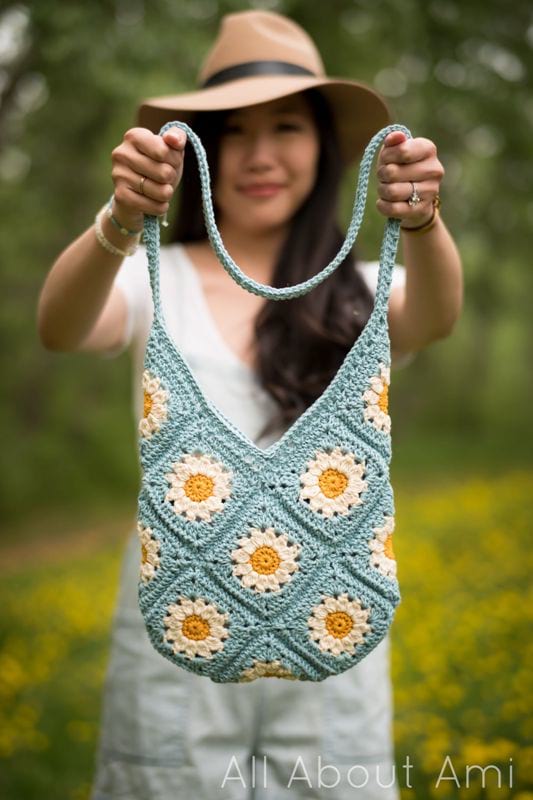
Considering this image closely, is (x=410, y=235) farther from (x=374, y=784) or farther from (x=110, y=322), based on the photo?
(x=374, y=784)

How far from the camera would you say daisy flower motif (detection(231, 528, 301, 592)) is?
1365 millimetres

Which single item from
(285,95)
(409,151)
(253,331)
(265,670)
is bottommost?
(265,670)

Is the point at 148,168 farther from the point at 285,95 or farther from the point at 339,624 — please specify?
the point at 339,624

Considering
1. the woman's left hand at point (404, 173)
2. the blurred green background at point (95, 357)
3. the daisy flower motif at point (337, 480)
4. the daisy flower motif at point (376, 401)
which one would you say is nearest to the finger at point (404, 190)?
the woman's left hand at point (404, 173)

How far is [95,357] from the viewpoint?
32.5 ft

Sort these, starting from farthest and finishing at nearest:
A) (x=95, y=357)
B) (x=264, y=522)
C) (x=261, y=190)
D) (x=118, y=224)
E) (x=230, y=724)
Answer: (x=95, y=357) < (x=261, y=190) < (x=230, y=724) < (x=118, y=224) < (x=264, y=522)

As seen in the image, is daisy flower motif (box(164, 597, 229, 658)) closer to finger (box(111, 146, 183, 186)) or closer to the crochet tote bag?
the crochet tote bag

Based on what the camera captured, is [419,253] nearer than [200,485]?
No

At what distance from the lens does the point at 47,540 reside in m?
8.36

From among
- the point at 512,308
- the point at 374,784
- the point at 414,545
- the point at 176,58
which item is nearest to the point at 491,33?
the point at 176,58

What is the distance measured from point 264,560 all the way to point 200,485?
0.17 m

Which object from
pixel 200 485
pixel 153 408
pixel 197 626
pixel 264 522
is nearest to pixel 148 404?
pixel 153 408

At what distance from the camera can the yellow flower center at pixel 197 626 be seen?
4.53ft

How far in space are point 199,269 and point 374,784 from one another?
1273 millimetres
